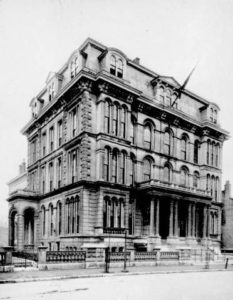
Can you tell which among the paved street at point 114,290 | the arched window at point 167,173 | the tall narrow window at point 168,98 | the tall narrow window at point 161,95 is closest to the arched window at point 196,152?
the arched window at point 167,173

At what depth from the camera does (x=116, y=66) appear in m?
30.0

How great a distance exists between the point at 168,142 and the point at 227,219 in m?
13.9

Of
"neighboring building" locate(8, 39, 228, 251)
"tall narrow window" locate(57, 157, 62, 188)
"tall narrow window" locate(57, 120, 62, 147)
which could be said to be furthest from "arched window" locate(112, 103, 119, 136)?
"tall narrow window" locate(57, 157, 62, 188)

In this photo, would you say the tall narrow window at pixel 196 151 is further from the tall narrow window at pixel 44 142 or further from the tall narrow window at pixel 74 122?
the tall narrow window at pixel 44 142

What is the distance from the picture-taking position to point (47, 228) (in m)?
33.6

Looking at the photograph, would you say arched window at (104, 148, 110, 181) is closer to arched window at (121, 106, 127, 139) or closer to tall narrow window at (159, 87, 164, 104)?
arched window at (121, 106, 127, 139)

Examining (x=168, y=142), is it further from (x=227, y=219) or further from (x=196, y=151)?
(x=227, y=219)

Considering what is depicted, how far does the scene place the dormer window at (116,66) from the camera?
29719 millimetres

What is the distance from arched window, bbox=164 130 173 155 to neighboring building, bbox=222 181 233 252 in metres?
11.8

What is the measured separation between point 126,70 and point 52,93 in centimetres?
844

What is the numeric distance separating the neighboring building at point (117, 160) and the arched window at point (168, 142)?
103 millimetres

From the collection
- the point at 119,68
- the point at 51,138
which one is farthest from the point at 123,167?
the point at 51,138

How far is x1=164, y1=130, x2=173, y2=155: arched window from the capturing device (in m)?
34.9

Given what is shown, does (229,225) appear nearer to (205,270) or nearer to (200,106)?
(200,106)
